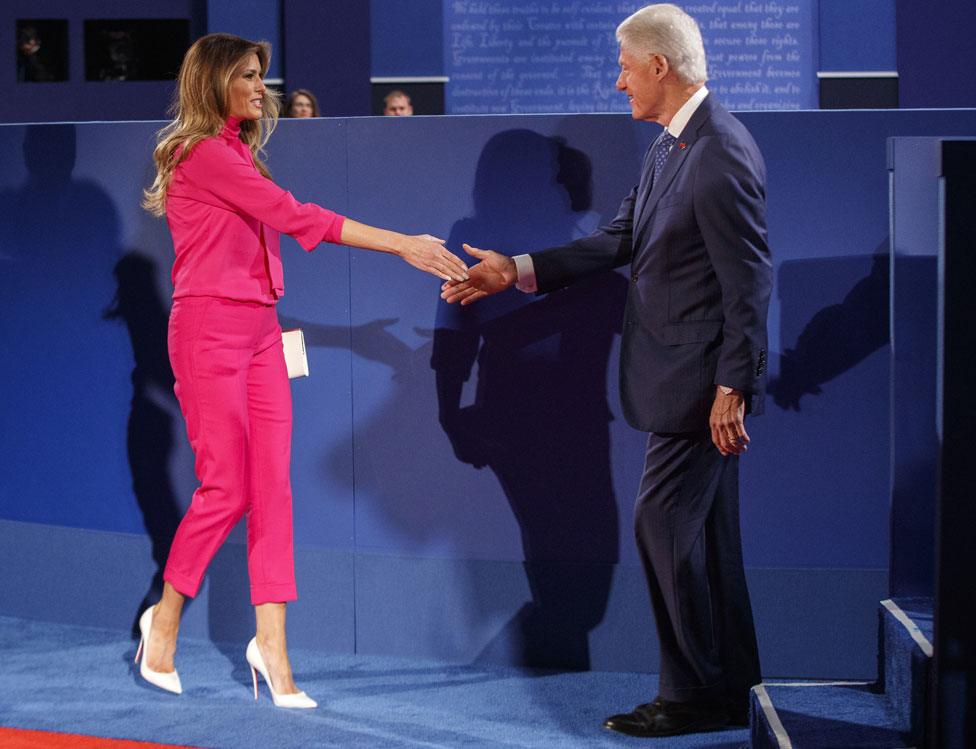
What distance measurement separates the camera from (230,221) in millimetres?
2795

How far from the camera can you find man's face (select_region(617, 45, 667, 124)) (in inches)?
103

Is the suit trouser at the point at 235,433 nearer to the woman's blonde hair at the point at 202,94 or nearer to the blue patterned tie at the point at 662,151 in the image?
the woman's blonde hair at the point at 202,94

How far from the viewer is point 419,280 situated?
3213 mm

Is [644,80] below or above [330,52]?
below

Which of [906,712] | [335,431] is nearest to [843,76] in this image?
[335,431]

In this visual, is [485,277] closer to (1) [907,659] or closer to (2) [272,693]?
(2) [272,693]

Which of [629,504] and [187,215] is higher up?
[187,215]

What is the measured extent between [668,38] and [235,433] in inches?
50.0

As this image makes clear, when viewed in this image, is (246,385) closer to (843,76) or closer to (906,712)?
(906,712)

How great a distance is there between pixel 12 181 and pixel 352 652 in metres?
1.59

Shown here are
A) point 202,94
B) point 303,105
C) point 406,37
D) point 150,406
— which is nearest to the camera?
point 202,94

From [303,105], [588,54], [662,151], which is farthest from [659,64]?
[588,54]

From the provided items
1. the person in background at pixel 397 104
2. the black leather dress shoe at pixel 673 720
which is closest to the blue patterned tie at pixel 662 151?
the black leather dress shoe at pixel 673 720

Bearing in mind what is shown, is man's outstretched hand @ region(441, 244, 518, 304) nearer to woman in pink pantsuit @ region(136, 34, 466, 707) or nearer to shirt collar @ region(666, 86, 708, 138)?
woman in pink pantsuit @ region(136, 34, 466, 707)
